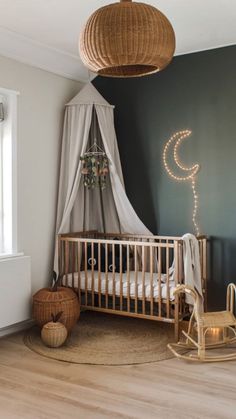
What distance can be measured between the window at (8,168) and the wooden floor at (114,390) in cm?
110

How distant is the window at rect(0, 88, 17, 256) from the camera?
4156 mm

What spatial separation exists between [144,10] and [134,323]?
3069 millimetres

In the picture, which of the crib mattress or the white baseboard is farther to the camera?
the white baseboard

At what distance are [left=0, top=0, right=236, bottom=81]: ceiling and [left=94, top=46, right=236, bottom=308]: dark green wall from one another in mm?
288

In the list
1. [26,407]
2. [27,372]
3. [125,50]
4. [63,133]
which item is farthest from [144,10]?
[63,133]

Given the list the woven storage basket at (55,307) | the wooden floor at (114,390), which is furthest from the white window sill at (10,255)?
the wooden floor at (114,390)

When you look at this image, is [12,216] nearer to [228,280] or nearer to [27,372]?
[27,372]

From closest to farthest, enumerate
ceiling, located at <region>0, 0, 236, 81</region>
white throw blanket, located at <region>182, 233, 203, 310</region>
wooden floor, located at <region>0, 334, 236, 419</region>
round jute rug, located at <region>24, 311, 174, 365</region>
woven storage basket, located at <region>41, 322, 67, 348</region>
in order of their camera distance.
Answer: wooden floor, located at <region>0, 334, 236, 419</region> < ceiling, located at <region>0, 0, 236, 81</region> < round jute rug, located at <region>24, 311, 174, 365</region> < woven storage basket, located at <region>41, 322, 67, 348</region> < white throw blanket, located at <region>182, 233, 203, 310</region>

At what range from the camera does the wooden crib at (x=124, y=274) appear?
3928mm

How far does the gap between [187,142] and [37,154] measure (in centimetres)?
140

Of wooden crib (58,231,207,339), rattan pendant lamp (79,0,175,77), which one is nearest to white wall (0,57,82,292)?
wooden crib (58,231,207,339)

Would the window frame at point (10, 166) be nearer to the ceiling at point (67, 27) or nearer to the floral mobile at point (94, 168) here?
the ceiling at point (67, 27)

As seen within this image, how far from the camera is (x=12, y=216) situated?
4.18m

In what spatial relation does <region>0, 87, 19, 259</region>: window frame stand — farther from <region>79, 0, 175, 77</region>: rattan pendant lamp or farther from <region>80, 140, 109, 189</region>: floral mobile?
<region>79, 0, 175, 77</region>: rattan pendant lamp
